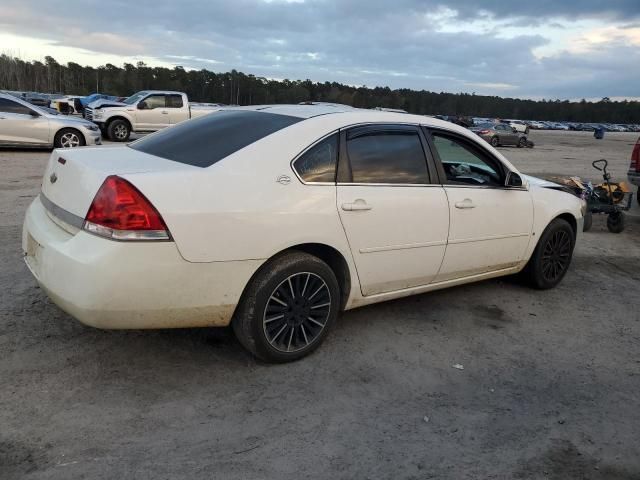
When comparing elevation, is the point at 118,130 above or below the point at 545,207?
below

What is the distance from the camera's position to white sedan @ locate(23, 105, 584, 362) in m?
2.92

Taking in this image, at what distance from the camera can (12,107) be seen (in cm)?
1383

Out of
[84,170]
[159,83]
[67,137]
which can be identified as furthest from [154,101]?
[159,83]

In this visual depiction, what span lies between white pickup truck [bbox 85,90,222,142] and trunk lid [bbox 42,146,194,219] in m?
15.5

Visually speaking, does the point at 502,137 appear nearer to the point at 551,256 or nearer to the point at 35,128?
the point at 35,128

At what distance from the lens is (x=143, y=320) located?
9.93 ft

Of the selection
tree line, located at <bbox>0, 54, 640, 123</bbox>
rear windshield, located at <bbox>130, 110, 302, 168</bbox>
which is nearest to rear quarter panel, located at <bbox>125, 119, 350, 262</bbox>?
→ rear windshield, located at <bbox>130, 110, 302, 168</bbox>

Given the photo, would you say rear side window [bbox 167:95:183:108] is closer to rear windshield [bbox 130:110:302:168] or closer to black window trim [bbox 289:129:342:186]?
rear windshield [bbox 130:110:302:168]

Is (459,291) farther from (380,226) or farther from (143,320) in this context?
(143,320)

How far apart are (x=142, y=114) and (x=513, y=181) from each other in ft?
54.4

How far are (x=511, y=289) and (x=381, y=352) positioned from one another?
2128 mm

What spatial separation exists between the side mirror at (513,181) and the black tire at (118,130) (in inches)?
648

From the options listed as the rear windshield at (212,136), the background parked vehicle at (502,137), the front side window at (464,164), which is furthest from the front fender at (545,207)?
the background parked vehicle at (502,137)

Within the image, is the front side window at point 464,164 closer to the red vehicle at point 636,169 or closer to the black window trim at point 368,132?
the black window trim at point 368,132
